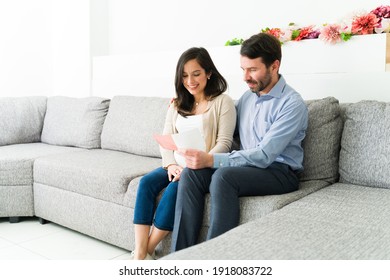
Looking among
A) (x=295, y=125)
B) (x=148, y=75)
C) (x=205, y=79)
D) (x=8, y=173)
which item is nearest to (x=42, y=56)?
(x=148, y=75)

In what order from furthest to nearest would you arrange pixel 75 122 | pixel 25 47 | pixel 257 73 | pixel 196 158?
1. pixel 25 47
2. pixel 75 122
3. pixel 257 73
4. pixel 196 158

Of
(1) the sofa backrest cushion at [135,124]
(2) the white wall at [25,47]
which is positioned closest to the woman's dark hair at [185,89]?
(1) the sofa backrest cushion at [135,124]

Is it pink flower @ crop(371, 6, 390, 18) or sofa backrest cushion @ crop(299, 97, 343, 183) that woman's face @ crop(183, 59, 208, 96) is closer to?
sofa backrest cushion @ crop(299, 97, 343, 183)

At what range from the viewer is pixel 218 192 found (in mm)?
1833

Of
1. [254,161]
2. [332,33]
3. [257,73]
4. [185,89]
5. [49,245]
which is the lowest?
[49,245]

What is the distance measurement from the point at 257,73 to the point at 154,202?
2.62ft

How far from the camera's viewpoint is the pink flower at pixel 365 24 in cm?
242

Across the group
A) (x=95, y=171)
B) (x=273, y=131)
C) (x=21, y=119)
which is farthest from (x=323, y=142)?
(x=21, y=119)

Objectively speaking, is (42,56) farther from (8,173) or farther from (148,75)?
(8,173)

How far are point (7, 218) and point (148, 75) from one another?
155 cm

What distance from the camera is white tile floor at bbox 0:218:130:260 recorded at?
2.35 meters

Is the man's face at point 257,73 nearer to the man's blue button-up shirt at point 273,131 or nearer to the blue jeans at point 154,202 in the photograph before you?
the man's blue button-up shirt at point 273,131

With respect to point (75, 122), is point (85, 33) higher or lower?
higher

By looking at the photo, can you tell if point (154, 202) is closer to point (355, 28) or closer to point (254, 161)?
point (254, 161)
